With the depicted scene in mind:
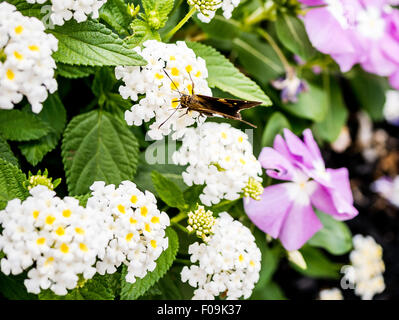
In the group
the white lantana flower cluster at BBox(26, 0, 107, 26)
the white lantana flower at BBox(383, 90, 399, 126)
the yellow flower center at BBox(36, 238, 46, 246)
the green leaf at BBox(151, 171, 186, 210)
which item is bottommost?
the white lantana flower at BBox(383, 90, 399, 126)

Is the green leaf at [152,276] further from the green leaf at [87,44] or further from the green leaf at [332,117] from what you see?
the green leaf at [332,117]

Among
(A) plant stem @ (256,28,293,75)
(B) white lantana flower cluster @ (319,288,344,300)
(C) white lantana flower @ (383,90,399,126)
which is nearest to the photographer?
(A) plant stem @ (256,28,293,75)

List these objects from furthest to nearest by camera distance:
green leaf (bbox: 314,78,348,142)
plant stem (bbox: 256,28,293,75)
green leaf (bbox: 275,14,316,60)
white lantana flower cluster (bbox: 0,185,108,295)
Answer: green leaf (bbox: 314,78,348,142)
plant stem (bbox: 256,28,293,75)
green leaf (bbox: 275,14,316,60)
white lantana flower cluster (bbox: 0,185,108,295)

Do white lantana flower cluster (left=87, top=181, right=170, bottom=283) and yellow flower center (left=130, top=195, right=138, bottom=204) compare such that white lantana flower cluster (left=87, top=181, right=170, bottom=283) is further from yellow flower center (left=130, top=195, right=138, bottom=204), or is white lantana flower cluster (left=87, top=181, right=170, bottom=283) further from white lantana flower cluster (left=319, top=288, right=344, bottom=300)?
white lantana flower cluster (left=319, top=288, right=344, bottom=300)

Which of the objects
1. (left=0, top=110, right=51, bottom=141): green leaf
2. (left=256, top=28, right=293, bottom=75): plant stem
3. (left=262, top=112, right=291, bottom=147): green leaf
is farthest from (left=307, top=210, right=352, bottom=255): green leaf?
(left=0, top=110, right=51, bottom=141): green leaf
